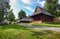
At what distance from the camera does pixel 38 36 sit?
1476cm

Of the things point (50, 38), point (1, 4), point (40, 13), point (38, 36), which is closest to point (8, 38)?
point (38, 36)

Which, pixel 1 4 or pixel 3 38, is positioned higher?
pixel 1 4

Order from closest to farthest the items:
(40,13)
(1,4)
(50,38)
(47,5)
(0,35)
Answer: (50,38), (0,35), (1,4), (40,13), (47,5)

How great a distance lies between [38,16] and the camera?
56.2 meters

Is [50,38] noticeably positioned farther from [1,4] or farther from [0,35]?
[1,4]

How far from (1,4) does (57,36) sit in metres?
32.1

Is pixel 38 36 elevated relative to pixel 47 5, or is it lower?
lower

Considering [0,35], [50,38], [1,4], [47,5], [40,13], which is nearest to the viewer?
[50,38]

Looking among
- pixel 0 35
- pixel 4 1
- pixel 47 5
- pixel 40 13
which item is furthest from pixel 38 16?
pixel 0 35

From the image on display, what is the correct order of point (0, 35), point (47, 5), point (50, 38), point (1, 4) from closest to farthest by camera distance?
point (50, 38)
point (0, 35)
point (1, 4)
point (47, 5)

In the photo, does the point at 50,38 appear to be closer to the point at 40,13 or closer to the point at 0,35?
the point at 0,35

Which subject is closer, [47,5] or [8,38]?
[8,38]

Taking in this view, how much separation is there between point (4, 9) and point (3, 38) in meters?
31.1

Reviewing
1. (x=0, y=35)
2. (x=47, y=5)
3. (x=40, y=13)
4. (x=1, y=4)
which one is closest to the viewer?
(x=0, y=35)
